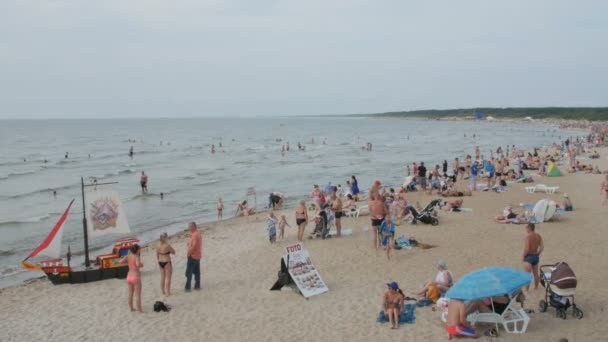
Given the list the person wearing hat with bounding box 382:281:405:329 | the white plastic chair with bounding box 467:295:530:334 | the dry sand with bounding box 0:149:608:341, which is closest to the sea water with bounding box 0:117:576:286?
the dry sand with bounding box 0:149:608:341

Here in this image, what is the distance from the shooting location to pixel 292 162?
4553 cm

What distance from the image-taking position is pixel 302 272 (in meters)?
9.66

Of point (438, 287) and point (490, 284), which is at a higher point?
point (490, 284)

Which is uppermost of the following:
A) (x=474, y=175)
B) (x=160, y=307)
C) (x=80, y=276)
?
(x=474, y=175)

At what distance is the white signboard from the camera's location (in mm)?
9406

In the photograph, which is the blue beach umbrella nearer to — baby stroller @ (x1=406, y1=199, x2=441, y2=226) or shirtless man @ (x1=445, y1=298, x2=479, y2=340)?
shirtless man @ (x1=445, y1=298, x2=479, y2=340)

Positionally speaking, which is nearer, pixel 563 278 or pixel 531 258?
pixel 563 278

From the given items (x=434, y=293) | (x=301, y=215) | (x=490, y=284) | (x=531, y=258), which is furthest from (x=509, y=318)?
(x=301, y=215)

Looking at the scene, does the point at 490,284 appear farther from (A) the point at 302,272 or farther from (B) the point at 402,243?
(B) the point at 402,243

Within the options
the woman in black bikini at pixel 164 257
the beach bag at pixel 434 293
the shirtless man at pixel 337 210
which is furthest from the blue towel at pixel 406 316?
the shirtless man at pixel 337 210

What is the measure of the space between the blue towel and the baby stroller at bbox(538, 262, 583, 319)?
77.1 inches

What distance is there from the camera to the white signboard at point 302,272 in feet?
30.9

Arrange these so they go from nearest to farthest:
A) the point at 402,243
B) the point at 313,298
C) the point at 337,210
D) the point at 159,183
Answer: the point at 313,298
the point at 402,243
the point at 337,210
the point at 159,183

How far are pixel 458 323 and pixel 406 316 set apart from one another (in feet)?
3.03
